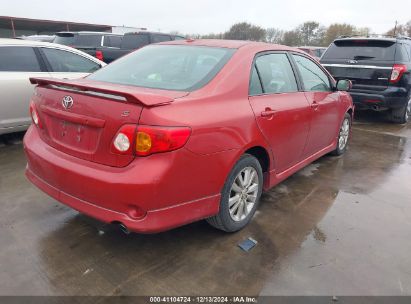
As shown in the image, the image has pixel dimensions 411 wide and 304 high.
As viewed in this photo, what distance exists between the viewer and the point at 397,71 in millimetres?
6750

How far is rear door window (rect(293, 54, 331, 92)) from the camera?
4.00 metres

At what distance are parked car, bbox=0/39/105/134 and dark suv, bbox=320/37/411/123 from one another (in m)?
5.17

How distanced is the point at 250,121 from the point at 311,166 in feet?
7.43

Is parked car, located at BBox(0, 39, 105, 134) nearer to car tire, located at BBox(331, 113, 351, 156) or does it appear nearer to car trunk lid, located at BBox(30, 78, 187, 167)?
car trunk lid, located at BBox(30, 78, 187, 167)

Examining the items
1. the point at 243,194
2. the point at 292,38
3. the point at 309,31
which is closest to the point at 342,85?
the point at 243,194

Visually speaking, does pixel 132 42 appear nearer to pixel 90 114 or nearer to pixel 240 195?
pixel 240 195

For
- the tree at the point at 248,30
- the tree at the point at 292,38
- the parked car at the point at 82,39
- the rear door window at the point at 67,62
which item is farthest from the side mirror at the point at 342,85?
the tree at the point at 292,38

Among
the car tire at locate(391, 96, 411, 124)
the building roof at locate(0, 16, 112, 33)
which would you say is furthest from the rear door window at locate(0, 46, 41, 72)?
the building roof at locate(0, 16, 112, 33)

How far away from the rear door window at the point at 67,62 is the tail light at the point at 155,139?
4016 millimetres

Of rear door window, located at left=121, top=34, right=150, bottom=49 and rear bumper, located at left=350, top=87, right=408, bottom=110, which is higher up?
rear door window, located at left=121, top=34, right=150, bottom=49

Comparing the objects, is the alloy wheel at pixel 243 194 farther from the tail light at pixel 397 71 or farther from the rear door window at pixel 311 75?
the tail light at pixel 397 71

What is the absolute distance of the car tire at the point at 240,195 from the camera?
2.87 metres

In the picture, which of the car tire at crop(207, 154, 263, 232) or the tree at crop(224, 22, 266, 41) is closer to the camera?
the car tire at crop(207, 154, 263, 232)

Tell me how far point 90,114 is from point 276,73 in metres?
1.88
